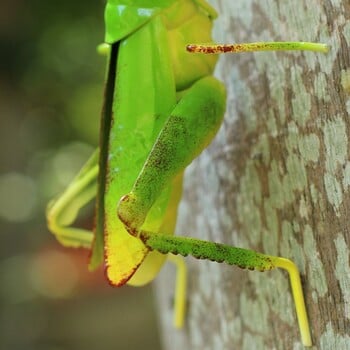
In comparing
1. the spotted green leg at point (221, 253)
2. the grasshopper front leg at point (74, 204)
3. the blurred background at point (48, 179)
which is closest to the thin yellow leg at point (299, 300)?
the spotted green leg at point (221, 253)

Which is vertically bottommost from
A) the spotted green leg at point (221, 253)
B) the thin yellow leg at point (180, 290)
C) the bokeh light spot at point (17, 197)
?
the bokeh light spot at point (17, 197)

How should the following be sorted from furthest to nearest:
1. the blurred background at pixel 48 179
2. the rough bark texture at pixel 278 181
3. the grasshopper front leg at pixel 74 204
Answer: the blurred background at pixel 48 179, the grasshopper front leg at pixel 74 204, the rough bark texture at pixel 278 181

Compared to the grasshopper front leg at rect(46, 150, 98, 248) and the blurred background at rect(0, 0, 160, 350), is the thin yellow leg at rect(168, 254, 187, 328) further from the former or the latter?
the blurred background at rect(0, 0, 160, 350)

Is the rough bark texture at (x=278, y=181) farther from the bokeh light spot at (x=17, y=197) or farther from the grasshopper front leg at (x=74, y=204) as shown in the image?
the bokeh light spot at (x=17, y=197)

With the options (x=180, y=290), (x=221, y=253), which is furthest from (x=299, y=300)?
(x=180, y=290)

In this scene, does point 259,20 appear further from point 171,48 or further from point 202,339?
point 202,339

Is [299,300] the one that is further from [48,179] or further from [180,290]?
[48,179]

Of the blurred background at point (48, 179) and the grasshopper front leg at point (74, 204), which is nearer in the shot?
the grasshopper front leg at point (74, 204)
